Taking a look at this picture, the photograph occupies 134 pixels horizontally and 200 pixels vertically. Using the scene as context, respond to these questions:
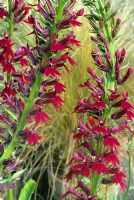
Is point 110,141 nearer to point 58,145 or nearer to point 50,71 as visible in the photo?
point 50,71

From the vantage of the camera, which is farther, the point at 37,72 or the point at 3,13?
the point at 3,13

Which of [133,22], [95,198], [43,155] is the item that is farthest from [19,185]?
[95,198]

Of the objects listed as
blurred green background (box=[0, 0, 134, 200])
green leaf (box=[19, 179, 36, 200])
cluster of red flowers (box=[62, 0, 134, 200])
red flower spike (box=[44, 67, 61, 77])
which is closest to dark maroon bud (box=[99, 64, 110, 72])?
cluster of red flowers (box=[62, 0, 134, 200])

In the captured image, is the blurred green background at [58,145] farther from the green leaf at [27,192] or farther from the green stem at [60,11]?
the green stem at [60,11]

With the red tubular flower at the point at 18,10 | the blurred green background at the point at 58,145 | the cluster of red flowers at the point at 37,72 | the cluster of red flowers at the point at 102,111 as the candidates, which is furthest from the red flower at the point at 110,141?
the blurred green background at the point at 58,145

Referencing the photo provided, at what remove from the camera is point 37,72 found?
110 cm

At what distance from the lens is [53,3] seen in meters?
1.12

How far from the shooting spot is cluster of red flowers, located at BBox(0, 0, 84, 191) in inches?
42.7

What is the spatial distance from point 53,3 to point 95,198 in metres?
0.48

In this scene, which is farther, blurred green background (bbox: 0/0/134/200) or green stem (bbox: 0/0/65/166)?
blurred green background (bbox: 0/0/134/200)

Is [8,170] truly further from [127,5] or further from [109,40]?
[127,5]

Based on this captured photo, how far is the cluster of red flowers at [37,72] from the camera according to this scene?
108 cm

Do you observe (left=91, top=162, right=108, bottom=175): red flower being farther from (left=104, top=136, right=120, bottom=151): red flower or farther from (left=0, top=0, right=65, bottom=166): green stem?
(left=0, top=0, right=65, bottom=166): green stem

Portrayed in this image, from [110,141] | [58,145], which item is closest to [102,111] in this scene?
[110,141]
